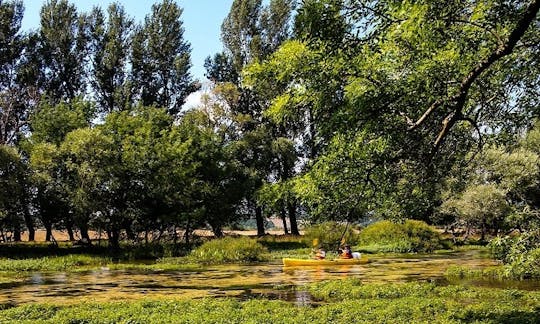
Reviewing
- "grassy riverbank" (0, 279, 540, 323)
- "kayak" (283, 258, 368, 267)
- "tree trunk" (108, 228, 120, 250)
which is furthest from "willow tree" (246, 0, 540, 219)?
"tree trunk" (108, 228, 120, 250)

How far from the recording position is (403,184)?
9344mm

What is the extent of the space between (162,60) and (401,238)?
89.9ft

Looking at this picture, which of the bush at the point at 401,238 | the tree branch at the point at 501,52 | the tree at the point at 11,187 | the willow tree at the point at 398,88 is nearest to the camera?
the tree branch at the point at 501,52

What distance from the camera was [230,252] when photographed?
29828 millimetres

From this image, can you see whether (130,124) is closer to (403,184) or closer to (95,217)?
(95,217)

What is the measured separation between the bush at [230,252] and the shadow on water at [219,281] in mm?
2555

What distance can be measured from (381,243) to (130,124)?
19.7m

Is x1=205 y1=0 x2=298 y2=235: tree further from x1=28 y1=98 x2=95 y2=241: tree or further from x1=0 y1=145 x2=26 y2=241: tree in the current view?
x1=0 y1=145 x2=26 y2=241: tree

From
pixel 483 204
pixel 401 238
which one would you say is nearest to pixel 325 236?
pixel 401 238

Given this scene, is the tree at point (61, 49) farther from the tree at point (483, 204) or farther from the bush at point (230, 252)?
the tree at point (483, 204)

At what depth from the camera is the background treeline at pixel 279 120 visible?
7.66 metres

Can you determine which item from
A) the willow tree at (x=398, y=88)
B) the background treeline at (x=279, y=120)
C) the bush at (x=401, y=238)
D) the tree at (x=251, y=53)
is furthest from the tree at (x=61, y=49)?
the willow tree at (x=398, y=88)

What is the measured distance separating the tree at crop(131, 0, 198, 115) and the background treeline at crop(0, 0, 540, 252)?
0.14 m

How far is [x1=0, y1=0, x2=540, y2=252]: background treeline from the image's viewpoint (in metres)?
7.66
